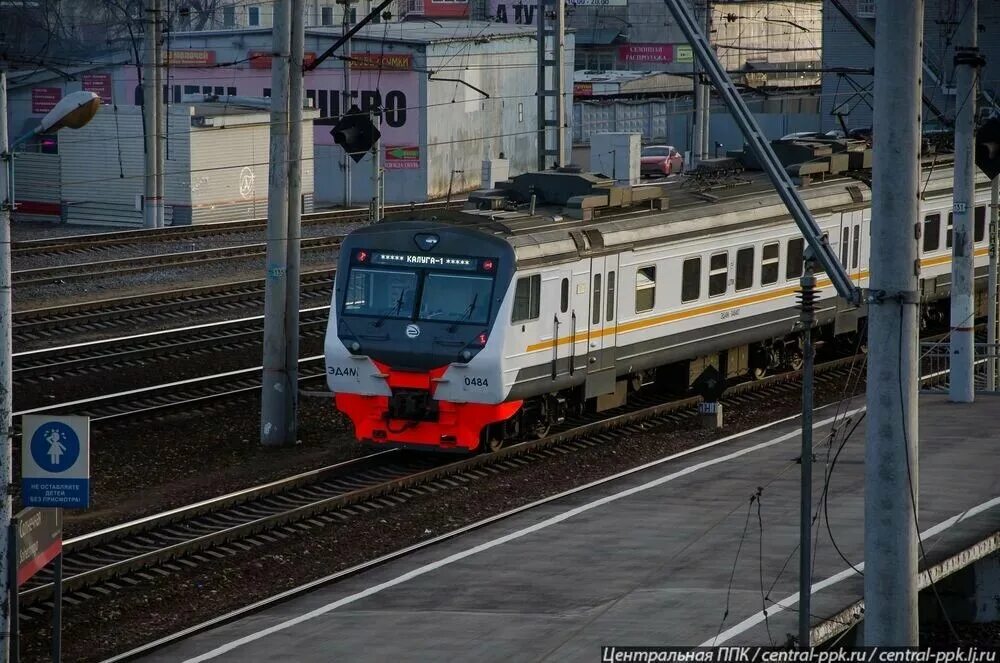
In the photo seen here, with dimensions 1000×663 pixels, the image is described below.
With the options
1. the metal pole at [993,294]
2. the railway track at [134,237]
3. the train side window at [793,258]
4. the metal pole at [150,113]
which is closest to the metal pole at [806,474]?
the metal pole at [993,294]

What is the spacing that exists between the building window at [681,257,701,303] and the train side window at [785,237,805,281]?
2505mm

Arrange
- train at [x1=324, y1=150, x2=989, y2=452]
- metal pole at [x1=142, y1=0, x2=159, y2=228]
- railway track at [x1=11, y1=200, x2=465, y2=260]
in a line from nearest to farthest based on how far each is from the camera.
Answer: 1. train at [x1=324, y1=150, x2=989, y2=452]
2. railway track at [x1=11, y1=200, x2=465, y2=260]
3. metal pole at [x1=142, y1=0, x2=159, y2=228]

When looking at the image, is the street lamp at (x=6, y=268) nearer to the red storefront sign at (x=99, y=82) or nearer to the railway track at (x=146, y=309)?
the railway track at (x=146, y=309)

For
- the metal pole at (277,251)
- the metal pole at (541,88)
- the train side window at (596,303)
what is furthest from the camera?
the metal pole at (541,88)

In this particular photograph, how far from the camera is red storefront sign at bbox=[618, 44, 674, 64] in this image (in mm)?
95375

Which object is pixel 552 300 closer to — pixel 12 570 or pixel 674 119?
pixel 12 570

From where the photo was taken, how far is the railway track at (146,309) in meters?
26.9

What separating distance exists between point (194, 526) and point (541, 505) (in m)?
3.57

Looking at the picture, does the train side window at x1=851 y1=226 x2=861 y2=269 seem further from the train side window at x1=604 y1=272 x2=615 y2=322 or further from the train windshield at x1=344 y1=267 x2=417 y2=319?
the train windshield at x1=344 y1=267 x2=417 y2=319

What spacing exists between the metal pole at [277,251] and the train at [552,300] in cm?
126

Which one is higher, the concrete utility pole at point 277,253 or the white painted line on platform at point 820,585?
the concrete utility pole at point 277,253

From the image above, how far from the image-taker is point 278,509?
1719 cm

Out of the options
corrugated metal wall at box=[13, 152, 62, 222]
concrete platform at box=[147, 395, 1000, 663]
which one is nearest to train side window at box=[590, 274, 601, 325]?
concrete platform at box=[147, 395, 1000, 663]

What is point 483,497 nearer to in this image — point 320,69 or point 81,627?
point 81,627
